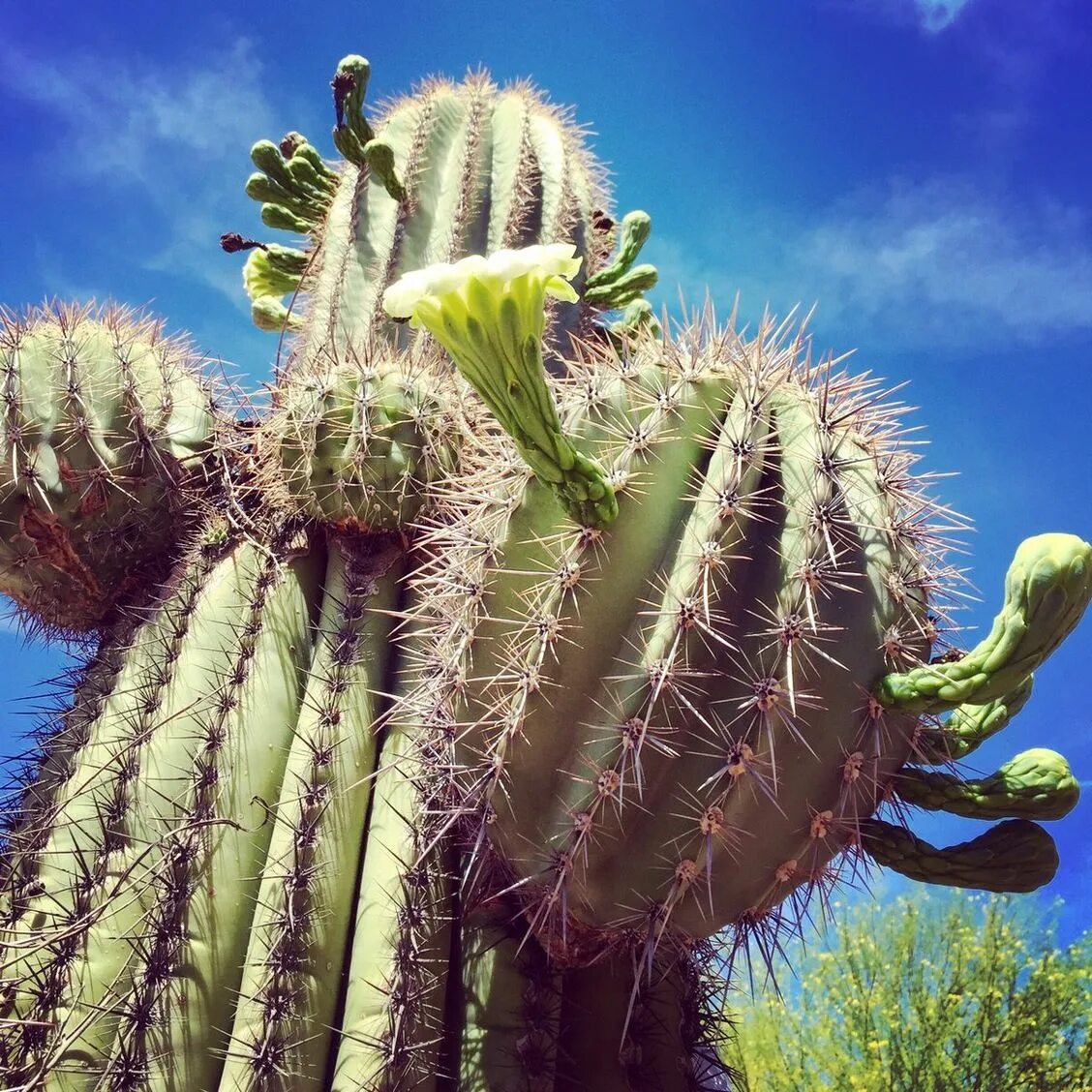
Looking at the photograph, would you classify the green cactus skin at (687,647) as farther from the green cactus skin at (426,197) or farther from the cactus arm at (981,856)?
the green cactus skin at (426,197)

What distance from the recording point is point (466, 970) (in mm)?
1829

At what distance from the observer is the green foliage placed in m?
4.90

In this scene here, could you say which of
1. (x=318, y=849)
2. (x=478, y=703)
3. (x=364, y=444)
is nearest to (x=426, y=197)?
(x=364, y=444)

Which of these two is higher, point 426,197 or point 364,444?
point 426,197

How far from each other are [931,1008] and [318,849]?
4444 millimetres

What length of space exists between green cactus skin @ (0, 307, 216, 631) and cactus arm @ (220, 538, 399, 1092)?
515 millimetres

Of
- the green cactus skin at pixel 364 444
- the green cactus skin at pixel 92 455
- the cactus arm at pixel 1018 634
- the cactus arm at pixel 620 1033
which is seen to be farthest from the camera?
the green cactus skin at pixel 92 455

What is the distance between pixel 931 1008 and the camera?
5219 millimetres

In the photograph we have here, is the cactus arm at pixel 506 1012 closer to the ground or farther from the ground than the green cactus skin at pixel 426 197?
closer to the ground

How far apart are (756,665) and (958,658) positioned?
444 millimetres

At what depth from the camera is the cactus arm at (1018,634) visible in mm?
1438

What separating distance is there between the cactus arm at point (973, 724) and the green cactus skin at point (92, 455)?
1.60 m

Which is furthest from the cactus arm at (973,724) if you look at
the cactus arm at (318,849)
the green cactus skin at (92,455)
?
the green cactus skin at (92,455)

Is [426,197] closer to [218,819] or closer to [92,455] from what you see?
[92,455]
